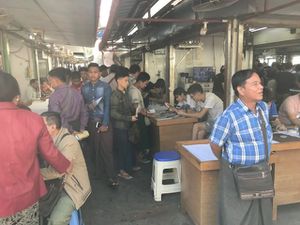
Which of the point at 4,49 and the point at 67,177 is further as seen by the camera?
the point at 4,49

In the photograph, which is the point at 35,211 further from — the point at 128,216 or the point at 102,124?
the point at 102,124

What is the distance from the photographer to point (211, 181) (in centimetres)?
296

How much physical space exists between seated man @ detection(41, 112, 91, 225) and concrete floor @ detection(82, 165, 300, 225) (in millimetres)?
932

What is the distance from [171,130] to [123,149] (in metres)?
0.94

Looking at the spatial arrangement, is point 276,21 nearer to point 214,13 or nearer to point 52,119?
point 214,13

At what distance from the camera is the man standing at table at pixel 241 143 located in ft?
7.59

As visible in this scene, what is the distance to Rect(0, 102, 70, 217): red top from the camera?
1.78 metres

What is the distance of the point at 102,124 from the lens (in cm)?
415

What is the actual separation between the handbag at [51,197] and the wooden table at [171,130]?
99.3 inches

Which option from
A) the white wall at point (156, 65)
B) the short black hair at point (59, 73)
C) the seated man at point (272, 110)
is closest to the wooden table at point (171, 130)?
the seated man at point (272, 110)

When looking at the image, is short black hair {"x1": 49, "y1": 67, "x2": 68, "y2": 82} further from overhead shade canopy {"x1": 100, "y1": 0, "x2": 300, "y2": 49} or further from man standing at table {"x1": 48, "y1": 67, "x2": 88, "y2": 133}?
overhead shade canopy {"x1": 100, "y1": 0, "x2": 300, "y2": 49}

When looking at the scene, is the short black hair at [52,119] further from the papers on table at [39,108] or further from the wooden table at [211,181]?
the papers on table at [39,108]

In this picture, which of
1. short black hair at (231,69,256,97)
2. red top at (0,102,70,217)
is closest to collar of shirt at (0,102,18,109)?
red top at (0,102,70,217)

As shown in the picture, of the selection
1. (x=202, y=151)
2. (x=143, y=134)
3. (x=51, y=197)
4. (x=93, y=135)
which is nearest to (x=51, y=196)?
(x=51, y=197)
